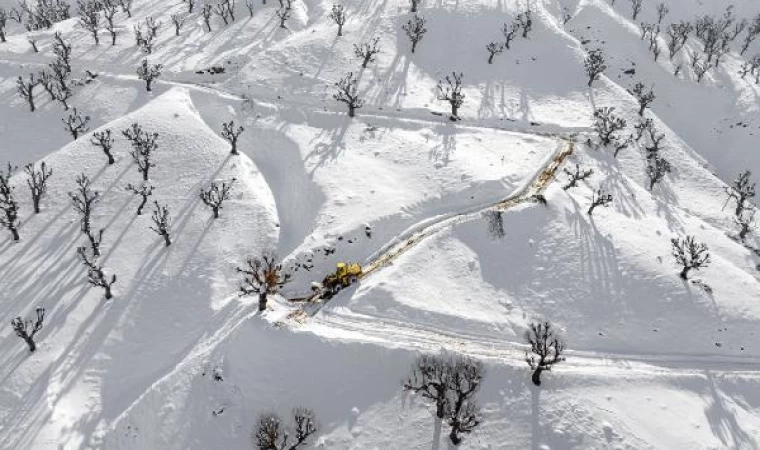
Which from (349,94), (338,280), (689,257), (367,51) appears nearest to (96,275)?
(338,280)

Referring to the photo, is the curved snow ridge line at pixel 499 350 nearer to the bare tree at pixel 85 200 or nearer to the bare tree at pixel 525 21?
the bare tree at pixel 85 200

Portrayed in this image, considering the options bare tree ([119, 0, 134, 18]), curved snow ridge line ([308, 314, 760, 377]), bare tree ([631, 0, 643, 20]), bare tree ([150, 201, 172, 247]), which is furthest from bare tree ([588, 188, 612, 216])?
bare tree ([119, 0, 134, 18])

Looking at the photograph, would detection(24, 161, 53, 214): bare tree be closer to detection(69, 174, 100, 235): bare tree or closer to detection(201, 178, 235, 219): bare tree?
detection(69, 174, 100, 235): bare tree

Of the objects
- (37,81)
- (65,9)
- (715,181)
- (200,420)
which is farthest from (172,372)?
(65,9)

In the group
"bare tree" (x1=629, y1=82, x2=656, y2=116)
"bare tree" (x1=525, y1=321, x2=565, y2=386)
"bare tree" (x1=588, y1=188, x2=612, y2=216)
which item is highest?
"bare tree" (x1=629, y1=82, x2=656, y2=116)

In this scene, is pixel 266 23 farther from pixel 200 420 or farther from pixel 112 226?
pixel 200 420

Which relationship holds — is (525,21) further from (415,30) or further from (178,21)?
(178,21)
